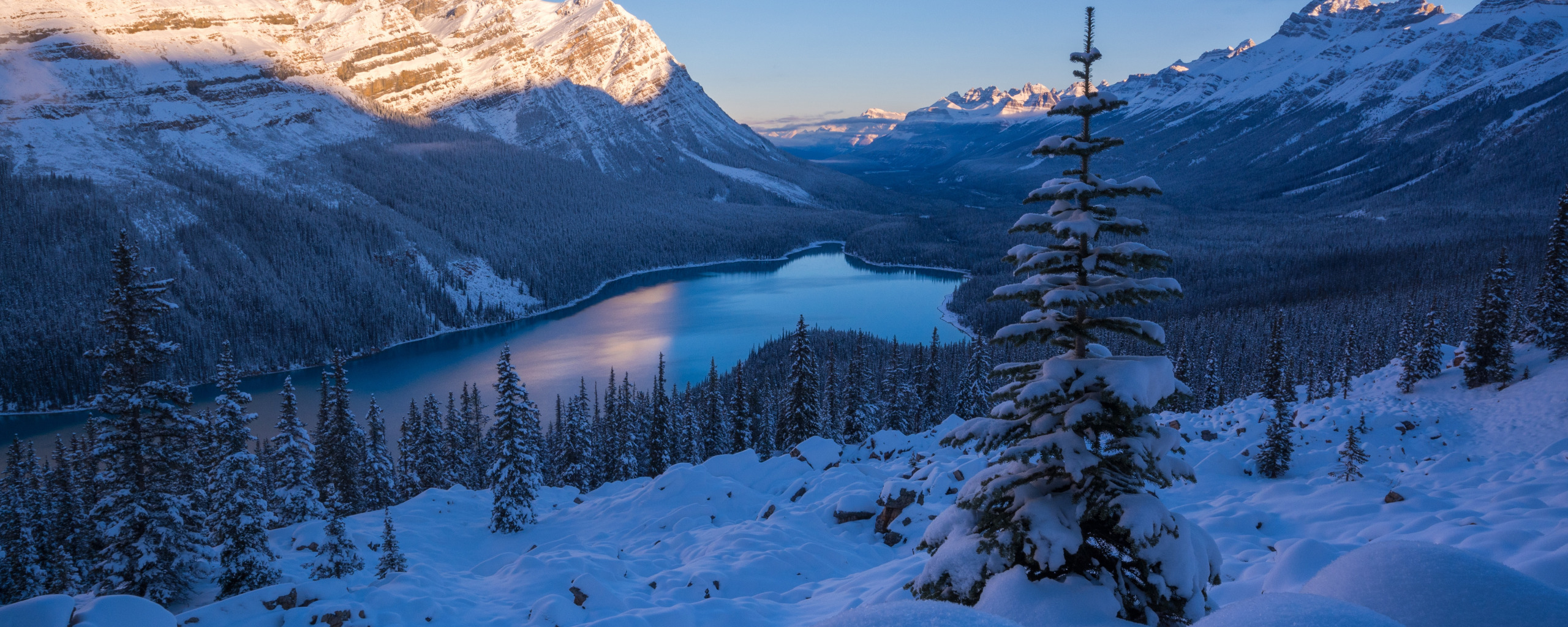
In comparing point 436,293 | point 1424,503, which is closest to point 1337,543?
point 1424,503

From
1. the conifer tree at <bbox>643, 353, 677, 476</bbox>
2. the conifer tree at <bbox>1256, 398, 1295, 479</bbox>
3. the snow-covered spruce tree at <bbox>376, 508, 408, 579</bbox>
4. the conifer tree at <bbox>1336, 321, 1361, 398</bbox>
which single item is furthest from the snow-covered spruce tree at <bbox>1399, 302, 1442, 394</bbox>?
the snow-covered spruce tree at <bbox>376, 508, 408, 579</bbox>

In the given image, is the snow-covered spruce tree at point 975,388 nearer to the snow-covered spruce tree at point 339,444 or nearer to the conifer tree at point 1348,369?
the conifer tree at point 1348,369

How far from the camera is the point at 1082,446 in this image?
806 cm

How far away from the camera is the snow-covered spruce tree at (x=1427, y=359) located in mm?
33156

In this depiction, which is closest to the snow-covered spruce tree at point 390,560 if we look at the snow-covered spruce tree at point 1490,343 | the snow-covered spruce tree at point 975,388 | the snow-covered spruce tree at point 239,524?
the snow-covered spruce tree at point 239,524

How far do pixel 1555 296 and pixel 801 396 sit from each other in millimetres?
38407

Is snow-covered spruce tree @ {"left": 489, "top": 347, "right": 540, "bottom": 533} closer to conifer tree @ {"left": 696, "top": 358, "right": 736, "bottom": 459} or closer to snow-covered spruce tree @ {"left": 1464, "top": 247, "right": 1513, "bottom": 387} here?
conifer tree @ {"left": 696, "top": 358, "right": 736, "bottom": 459}

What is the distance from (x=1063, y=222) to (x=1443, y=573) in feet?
15.5

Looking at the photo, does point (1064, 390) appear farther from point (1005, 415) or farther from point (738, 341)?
point (738, 341)

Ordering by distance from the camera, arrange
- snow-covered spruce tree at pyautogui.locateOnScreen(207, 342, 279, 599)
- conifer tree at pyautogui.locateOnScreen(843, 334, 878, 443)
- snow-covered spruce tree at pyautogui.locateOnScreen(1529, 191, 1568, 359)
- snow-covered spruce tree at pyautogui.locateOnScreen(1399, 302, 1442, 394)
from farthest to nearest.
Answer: conifer tree at pyautogui.locateOnScreen(843, 334, 878, 443), snow-covered spruce tree at pyautogui.locateOnScreen(1399, 302, 1442, 394), snow-covered spruce tree at pyautogui.locateOnScreen(1529, 191, 1568, 359), snow-covered spruce tree at pyautogui.locateOnScreen(207, 342, 279, 599)

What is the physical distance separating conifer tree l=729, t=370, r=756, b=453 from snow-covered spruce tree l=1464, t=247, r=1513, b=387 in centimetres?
3937

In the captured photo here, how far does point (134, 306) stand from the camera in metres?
17.6

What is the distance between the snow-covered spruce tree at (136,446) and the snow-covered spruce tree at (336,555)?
13.0 feet

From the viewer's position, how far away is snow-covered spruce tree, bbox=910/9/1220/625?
7.91m
